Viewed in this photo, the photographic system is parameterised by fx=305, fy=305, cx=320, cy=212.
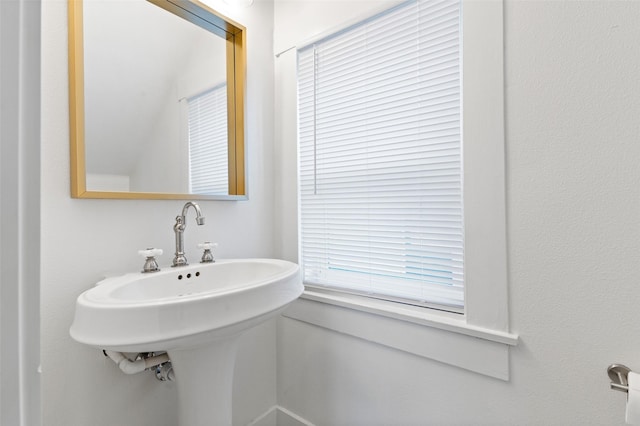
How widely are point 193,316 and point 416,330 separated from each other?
712 mm

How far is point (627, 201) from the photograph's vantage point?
715 mm

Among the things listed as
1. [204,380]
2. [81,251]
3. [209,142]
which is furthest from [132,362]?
[209,142]

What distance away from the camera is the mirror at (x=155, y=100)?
0.91 m

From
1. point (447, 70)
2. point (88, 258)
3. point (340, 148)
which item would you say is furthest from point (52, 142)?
point (447, 70)

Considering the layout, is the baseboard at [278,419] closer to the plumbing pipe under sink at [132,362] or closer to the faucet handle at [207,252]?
the plumbing pipe under sink at [132,362]

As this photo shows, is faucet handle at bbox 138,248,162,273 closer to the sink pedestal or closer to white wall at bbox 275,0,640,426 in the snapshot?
the sink pedestal

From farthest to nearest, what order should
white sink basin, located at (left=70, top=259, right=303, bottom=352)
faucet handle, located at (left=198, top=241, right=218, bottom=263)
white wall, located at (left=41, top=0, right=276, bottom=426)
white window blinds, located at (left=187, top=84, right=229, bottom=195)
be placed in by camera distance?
1. white window blinds, located at (left=187, top=84, right=229, bottom=195)
2. faucet handle, located at (left=198, top=241, right=218, bottom=263)
3. white wall, located at (left=41, top=0, right=276, bottom=426)
4. white sink basin, located at (left=70, top=259, right=303, bottom=352)

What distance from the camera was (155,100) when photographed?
1.11 metres

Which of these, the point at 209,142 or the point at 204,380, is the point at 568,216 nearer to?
the point at 204,380

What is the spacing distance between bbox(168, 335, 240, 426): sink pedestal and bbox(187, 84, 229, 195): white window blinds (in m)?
0.59

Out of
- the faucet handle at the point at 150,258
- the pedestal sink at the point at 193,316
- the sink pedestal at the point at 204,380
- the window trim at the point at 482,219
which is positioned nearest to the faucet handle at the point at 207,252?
the pedestal sink at the point at 193,316

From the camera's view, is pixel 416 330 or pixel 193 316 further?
pixel 416 330

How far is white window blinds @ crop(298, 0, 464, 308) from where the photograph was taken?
→ 989 millimetres

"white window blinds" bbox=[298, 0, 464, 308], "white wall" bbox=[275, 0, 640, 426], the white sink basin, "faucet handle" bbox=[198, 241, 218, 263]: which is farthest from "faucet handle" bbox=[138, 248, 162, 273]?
"white wall" bbox=[275, 0, 640, 426]
